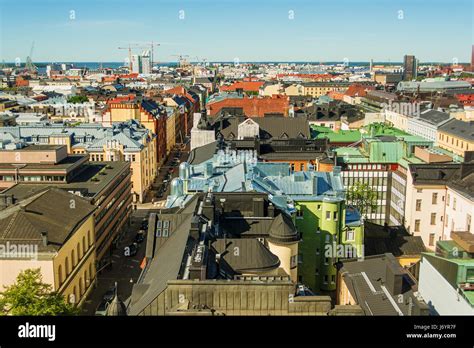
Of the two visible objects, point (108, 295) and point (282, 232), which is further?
point (108, 295)

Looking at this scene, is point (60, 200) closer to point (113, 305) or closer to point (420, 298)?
point (113, 305)

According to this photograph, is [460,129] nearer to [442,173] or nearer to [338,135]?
[338,135]

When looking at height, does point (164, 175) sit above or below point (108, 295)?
above

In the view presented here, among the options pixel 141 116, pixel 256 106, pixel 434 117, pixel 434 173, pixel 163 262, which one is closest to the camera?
pixel 163 262

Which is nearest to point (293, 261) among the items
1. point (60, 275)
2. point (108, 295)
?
point (60, 275)

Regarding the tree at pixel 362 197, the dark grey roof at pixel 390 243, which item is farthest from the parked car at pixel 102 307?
the tree at pixel 362 197

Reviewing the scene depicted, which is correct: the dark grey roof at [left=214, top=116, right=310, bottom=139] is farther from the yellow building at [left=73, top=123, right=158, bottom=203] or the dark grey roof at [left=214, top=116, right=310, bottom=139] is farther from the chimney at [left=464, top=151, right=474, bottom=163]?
the chimney at [left=464, top=151, right=474, bottom=163]

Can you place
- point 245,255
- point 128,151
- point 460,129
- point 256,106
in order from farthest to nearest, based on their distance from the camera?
point 256,106 → point 460,129 → point 128,151 → point 245,255
